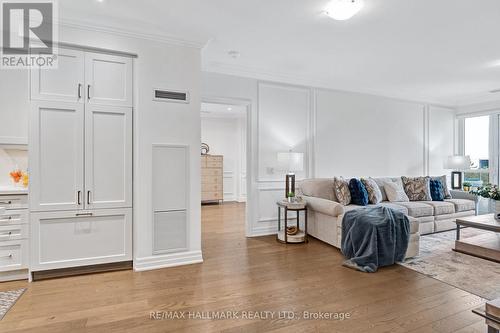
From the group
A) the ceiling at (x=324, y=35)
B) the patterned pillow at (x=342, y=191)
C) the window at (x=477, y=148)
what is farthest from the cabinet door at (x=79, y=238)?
the window at (x=477, y=148)

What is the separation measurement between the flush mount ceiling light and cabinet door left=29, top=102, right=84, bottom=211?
2732mm

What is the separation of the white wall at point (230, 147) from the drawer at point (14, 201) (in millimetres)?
5927

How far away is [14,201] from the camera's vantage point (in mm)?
2910

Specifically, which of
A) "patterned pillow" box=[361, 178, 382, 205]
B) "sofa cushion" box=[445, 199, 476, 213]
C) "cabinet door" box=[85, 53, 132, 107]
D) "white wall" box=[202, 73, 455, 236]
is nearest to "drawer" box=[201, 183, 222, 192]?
"white wall" box=[202, 73, 455, 236]

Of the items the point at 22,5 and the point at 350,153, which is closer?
the point at 22,5

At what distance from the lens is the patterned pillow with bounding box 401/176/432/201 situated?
5.35 metres

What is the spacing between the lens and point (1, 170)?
3283 mm

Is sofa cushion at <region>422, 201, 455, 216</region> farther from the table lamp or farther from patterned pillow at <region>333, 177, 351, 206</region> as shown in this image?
the table lamp

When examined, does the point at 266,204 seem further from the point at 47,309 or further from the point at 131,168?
the point at 47,309

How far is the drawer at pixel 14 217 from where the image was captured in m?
2.88

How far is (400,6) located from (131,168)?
3.24 meters

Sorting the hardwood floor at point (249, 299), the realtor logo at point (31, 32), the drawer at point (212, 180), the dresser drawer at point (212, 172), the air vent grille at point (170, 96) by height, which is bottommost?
the hardwood floor at point (249, 299)

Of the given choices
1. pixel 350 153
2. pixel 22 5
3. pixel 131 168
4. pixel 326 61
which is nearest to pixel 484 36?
pixel 326 61

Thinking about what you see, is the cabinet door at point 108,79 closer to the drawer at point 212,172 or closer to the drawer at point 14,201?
the drawer at point 14,201
